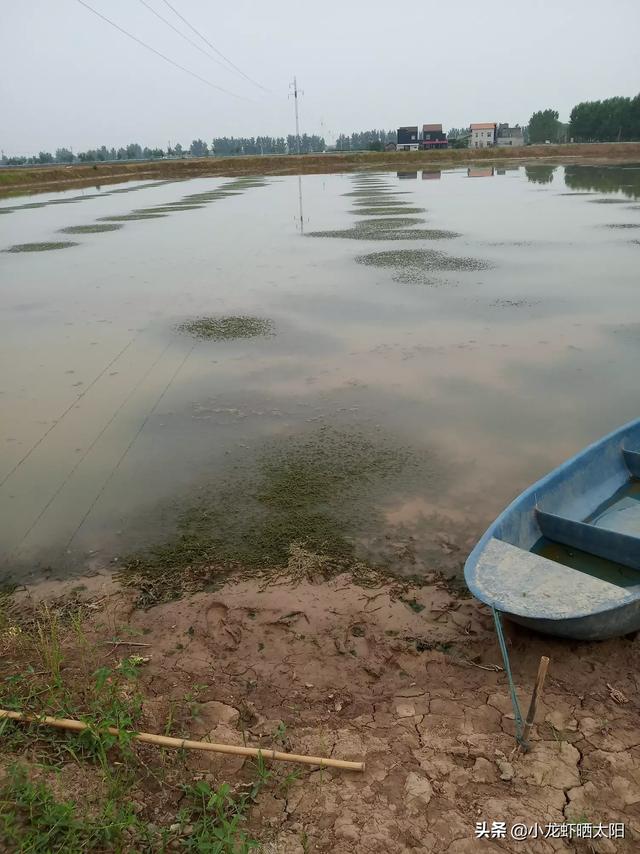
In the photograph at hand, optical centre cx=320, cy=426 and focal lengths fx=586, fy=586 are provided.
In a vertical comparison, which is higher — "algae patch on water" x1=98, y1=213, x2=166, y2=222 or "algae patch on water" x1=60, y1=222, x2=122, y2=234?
"algae patch on water" x1=98, y1=213, x2=166, y2=222

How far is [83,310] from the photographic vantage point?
13992 mm

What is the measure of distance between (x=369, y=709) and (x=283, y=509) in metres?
2.72

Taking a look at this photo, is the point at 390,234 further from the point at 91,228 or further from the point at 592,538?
the point at 592,538

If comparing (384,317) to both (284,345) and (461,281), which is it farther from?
(461,281)

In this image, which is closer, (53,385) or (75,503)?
(75,503)

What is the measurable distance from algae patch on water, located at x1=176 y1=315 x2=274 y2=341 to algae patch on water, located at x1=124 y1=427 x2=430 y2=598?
15.7ft

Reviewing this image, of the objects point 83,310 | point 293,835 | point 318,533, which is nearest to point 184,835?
point 293,835

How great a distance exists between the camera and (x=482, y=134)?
124875 mm

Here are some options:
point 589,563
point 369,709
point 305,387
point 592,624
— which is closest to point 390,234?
point 305,387

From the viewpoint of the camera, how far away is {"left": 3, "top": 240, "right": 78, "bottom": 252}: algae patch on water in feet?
74.0

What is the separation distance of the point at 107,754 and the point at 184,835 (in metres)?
0.74

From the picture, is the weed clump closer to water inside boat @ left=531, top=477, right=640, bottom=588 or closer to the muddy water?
the muddy water

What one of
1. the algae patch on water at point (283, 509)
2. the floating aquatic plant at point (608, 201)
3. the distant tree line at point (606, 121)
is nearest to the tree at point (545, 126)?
the distant tree line at point (606, 121)

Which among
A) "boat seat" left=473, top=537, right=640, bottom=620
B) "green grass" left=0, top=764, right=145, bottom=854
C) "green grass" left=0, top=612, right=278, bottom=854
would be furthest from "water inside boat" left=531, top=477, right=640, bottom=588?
"green grass" left=0, top=764, right=145, bottom=854
